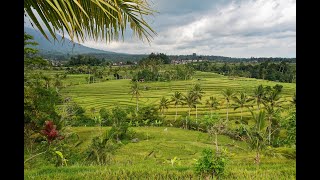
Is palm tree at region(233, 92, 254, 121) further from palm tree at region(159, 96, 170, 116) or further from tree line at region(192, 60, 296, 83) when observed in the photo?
tree line at region(192, 60, 296, 83)

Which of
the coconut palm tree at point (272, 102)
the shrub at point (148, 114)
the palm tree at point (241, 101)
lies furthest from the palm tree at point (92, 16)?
the palm tree at point (241, 101)

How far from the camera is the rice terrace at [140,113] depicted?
1766mm

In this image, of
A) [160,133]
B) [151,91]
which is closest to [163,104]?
[160,133]

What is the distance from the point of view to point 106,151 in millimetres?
16219

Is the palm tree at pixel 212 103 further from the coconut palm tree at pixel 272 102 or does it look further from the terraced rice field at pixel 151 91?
the coconut palm tree at pixel 272 102

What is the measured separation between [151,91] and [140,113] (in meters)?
12.3

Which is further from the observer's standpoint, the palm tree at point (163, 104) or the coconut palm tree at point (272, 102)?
the palm tree at point (163, 104)

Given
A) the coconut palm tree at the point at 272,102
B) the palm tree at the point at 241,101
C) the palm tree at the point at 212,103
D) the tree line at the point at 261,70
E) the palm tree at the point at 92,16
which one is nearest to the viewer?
the palm tree at the point at 92,16

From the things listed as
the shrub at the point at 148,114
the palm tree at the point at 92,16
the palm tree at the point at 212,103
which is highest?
the palm tree at the point at 92,16

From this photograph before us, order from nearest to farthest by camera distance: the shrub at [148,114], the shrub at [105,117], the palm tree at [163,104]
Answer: the shrub at [105,117]
the shrub at [148,114]
the palm tree at [163,104]

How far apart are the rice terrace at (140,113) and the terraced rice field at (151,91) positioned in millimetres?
143
